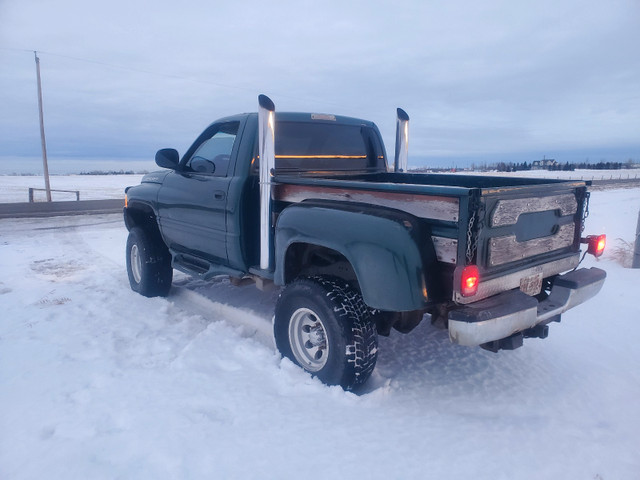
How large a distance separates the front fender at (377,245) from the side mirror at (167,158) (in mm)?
2039

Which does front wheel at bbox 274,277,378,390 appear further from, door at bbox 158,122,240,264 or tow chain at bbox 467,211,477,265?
door at bbox 158,122,240,264

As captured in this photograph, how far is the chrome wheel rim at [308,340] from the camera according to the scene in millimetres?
3346

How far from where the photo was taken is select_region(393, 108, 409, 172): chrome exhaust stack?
16.7 feet

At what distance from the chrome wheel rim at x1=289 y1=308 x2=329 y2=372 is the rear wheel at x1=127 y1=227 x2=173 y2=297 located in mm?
2487

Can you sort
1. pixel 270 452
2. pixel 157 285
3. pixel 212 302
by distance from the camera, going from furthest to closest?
pixel 157 285
pixel 212 302
pixel 270 452

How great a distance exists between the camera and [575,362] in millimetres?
3719

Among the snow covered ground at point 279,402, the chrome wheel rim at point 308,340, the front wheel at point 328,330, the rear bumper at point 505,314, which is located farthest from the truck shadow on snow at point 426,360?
the rear bumper at point 505,314

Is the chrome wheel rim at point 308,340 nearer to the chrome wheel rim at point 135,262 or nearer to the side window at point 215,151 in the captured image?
the side window at point 215,151

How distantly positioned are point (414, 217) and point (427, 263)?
30 centimetres

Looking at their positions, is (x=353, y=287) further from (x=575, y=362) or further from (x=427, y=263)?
(x=575, y=362)

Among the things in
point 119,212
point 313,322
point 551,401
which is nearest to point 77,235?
point 119,212

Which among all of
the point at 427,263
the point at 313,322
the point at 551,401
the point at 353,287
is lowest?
the point at 551,401

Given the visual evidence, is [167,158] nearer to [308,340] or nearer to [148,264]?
[148,264]

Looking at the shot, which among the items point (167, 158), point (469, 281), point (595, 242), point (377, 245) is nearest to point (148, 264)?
point (167, 158)
